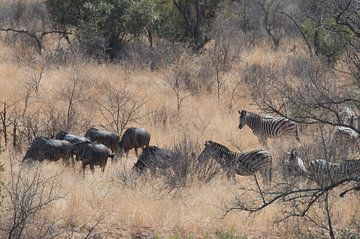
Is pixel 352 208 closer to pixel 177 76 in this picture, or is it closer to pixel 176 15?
pixel 177 76

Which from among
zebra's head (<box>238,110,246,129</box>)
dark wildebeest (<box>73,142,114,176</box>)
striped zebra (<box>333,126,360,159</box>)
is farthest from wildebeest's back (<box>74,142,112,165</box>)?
zebra's head (<box>238,110,246,129</box>)

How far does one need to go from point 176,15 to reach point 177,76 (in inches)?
295

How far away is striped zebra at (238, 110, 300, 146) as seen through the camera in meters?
15.5

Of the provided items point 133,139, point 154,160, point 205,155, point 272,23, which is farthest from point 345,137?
point 272,23

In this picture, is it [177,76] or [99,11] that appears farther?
[99,11]

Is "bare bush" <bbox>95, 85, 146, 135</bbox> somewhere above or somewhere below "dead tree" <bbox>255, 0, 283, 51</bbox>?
below

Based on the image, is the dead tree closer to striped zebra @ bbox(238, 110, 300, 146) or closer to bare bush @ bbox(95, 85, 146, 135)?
bare bush @ bbox(95, 85, 146, 135)

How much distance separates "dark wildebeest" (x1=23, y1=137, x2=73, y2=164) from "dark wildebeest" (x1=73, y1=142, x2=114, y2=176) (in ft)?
0.66

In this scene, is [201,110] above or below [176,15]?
below

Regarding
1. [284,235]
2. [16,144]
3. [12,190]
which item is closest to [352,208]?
[284,235]

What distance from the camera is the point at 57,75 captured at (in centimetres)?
1872

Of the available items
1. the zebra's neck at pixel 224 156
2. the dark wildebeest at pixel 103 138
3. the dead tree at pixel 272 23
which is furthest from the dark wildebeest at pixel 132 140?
the dead tree at pixel 272 23

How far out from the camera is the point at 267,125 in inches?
615

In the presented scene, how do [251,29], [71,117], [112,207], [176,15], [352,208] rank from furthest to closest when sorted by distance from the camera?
[251,29]
[176,15]
[71,117]
[352,208]
[112,207]
